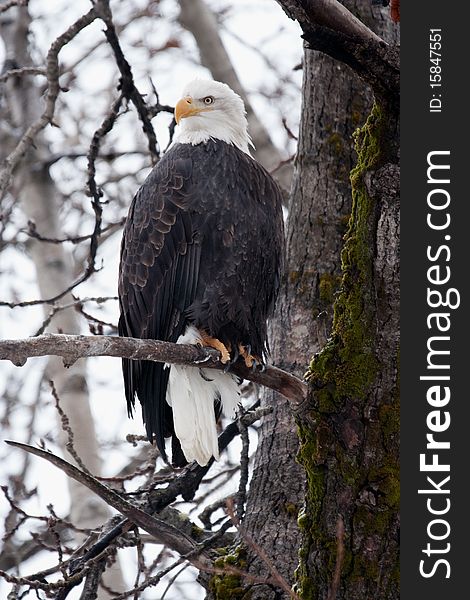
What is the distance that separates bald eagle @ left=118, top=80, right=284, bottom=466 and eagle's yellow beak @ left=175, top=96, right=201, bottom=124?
23 cm

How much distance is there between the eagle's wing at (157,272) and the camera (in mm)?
4309

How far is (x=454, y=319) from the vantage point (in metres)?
2.79

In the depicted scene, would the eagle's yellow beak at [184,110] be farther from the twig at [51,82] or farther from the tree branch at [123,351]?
the tree branch at [123,351]

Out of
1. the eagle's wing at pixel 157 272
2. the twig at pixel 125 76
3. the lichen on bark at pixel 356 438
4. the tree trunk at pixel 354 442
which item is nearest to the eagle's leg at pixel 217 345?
the eagle's wing at pixel 157 272

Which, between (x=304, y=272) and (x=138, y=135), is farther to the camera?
(x=138, y=135)

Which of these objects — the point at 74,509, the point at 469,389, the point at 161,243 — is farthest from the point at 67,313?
the point at 469,389

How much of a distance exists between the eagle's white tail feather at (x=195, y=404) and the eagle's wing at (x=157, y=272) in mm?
61

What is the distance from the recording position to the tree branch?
107 inches

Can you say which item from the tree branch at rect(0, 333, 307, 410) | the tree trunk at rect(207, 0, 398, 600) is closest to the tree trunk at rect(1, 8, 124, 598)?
the tree branch at rect(0, 333, 307, 410)

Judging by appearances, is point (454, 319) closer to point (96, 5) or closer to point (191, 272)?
point (191, 272)

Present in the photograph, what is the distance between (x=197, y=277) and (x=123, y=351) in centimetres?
125

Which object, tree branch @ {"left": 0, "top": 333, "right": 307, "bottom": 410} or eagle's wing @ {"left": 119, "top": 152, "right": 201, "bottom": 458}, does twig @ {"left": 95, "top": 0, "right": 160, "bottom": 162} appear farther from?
tree branch @ {"left": 0, "top": 333, "right": 307, "bottom": 410}

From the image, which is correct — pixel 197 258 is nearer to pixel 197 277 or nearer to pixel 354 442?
pixel 197 277

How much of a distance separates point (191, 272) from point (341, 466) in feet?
4.99
